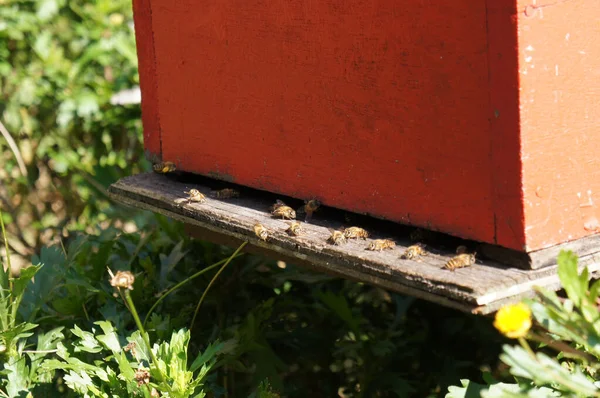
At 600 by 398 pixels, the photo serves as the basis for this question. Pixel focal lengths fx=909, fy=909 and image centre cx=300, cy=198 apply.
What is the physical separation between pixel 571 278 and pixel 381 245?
557 millimetres

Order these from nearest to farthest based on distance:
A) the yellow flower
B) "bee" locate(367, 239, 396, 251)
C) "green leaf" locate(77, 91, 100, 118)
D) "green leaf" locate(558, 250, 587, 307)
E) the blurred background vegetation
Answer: the yellow flower < "green leaf" locate(558, 250, 587, 307) < "bee" locate(367, 239, 396, 251) < the blurred background vegetation < "green leaf" locate(77, 91, 100, 118)

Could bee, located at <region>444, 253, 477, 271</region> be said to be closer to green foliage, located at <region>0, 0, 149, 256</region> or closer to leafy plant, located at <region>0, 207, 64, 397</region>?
leafy plant, located at <region>0, 207, 64, 397</region>

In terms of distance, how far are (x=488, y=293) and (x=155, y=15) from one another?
1.62 metres

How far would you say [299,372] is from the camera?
12.1ft

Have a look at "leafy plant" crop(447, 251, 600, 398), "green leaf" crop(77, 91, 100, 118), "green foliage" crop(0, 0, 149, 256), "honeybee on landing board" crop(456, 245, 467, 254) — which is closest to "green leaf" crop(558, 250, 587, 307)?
"leafy plant" crop(447, 251, 600, 398)

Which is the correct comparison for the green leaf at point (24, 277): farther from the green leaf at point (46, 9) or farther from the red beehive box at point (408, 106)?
the green leaf at point (46, 9)

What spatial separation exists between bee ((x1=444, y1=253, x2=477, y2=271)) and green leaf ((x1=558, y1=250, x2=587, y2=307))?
0.98ft

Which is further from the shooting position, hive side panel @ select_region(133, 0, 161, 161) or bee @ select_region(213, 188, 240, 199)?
hive side panel @ select_region(133, 0, 161, 161)

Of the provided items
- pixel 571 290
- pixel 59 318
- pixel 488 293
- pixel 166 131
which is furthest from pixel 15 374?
pixel 571 290

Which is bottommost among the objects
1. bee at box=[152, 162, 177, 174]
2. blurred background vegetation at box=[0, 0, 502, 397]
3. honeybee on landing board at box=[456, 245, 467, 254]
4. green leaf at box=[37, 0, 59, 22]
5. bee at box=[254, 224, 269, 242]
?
blurred background vegetation at box=[0, 0, 502, 397]

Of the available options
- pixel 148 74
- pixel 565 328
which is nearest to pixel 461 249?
pixel 565 328

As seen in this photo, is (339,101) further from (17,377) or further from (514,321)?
(17,377)

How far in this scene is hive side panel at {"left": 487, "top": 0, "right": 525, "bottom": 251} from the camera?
1.88m

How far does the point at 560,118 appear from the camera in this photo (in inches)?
77.1
